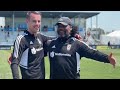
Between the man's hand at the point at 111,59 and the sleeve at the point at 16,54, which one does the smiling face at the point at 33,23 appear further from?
the man's hand at the point at 111,59

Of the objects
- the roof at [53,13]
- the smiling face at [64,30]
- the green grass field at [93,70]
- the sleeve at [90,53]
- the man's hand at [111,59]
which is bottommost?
the green grass field at [93,70]

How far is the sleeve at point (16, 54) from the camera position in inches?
181

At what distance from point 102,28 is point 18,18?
3.10 ft

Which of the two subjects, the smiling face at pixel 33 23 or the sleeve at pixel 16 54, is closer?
the sleeve at pixel 16 54

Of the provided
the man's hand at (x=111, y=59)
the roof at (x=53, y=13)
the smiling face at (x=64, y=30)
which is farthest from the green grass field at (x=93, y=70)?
the roof at (x=53, y=13)

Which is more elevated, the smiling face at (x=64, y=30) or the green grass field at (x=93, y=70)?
the smiling face at (x=64, y=30)

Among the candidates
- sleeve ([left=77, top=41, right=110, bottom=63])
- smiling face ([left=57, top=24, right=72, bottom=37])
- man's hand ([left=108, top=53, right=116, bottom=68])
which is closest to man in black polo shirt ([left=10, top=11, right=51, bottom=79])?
smiling face ([left=57, top=24, right=72, bottom=37])

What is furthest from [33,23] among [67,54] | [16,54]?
[67,54]

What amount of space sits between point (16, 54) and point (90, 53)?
774 mm

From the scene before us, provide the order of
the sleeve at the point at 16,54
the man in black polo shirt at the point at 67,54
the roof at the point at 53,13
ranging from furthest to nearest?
the roof at the point at 53,13, the man in black polo shirt at the point at 67,54, the sleeve at the point at 16,54

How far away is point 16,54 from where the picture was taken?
15.2ft

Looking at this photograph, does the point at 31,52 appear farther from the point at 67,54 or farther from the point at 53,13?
the point at 53,13

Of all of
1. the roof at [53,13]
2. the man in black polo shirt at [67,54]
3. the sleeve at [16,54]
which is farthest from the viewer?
the roof at [53,13]
